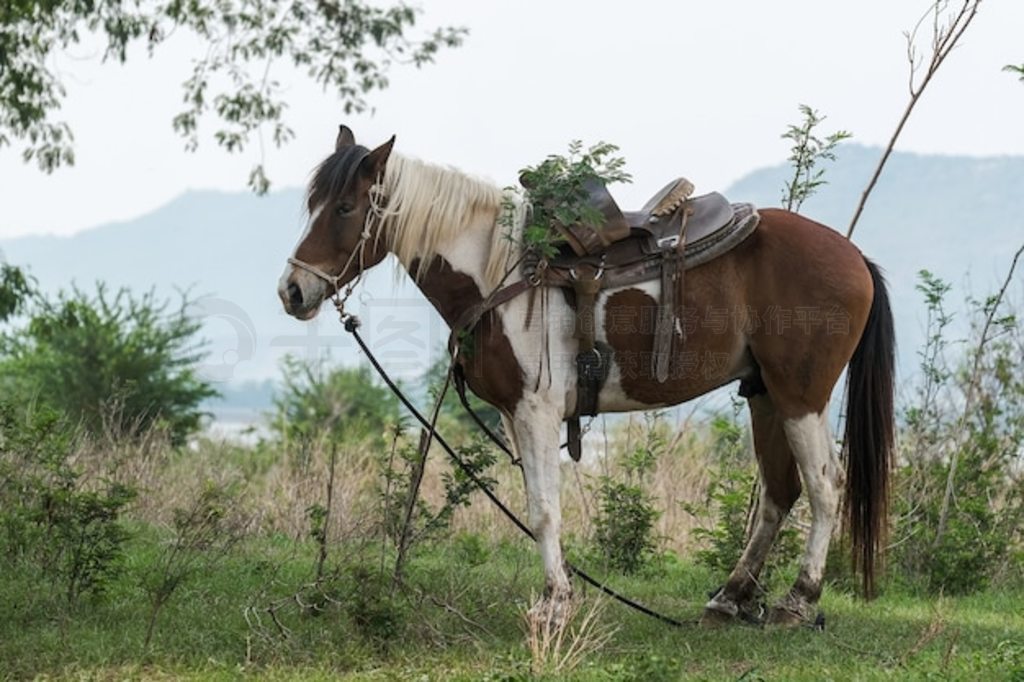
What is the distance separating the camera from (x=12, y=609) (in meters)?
6.05

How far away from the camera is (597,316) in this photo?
227 inches

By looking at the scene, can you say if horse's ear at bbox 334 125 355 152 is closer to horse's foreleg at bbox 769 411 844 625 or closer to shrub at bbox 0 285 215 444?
horse's foreleg at bbox 769 411 844 625

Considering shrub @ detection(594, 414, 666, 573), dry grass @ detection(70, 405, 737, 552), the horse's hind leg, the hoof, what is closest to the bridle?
the hoof

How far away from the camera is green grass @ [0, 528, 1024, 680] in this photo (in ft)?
16.7

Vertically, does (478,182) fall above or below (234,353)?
above

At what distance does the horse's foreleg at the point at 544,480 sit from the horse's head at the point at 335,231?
0.97m

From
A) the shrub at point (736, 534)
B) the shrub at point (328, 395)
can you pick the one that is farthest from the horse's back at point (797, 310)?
the shrub at point (328, 395)

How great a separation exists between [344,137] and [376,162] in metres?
0.31

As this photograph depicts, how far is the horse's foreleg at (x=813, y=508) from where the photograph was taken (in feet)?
19.7

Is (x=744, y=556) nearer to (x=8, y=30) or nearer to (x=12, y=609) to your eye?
(x=12, y=609)

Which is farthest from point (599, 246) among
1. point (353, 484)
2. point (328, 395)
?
point (328, 395)

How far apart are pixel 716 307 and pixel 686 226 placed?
38 cm

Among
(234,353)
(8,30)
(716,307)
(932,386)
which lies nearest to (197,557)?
(234,353)

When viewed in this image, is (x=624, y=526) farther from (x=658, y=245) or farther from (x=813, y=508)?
(x=658, y=245)
